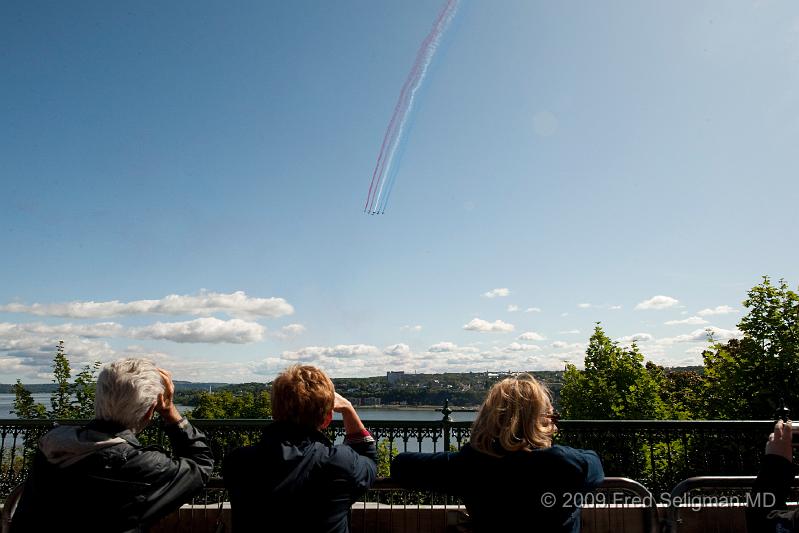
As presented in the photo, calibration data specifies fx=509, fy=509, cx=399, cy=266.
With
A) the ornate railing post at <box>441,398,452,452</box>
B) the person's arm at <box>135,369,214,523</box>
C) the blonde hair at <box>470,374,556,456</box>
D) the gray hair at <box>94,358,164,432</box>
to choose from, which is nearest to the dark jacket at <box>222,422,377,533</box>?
the person's arm at <box>135,369,214,523</box>

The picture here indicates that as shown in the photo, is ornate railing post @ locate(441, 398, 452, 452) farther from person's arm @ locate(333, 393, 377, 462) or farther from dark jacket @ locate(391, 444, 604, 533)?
dark jacket @ locate(391, 444, 604, 533)

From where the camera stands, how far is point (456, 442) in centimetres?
635

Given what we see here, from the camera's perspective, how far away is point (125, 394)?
8.04 feet

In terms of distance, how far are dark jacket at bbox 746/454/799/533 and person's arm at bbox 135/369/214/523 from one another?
8.51ft

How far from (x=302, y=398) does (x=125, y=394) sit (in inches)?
33.1

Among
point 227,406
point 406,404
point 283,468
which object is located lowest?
point 227,406

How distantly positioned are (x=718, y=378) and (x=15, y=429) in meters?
17.3

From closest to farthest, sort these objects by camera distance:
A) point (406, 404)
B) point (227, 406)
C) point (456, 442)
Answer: point (456, 442) < point (406, 404) < point (227, 406)

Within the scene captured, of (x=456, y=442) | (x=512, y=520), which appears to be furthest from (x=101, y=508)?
(x=456, y=442)

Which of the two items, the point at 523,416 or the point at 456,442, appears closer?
the point at 523,416

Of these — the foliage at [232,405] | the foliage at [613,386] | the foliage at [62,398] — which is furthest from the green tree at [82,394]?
the foliage at [232,405]

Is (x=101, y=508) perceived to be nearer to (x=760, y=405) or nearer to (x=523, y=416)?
(x=523, y=416)

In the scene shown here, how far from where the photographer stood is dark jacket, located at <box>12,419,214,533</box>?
225 centimetres

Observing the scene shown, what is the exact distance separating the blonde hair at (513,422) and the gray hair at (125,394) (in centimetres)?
164
